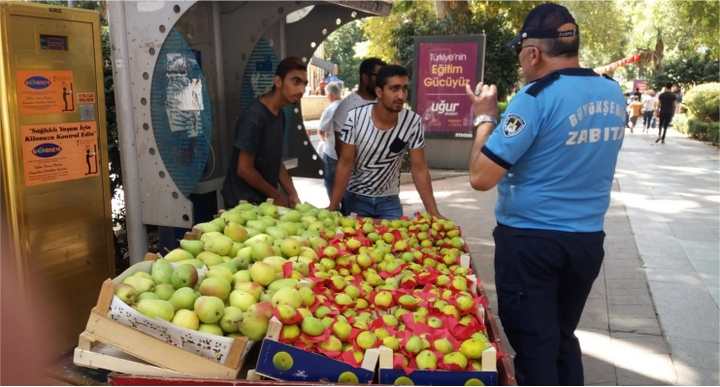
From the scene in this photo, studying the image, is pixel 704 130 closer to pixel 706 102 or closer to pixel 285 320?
pixel 706 102

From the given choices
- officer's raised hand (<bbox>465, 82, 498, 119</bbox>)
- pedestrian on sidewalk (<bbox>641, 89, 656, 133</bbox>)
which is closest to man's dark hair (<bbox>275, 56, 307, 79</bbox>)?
officer's raised hand (<bbox>465, 82, 498, 119</bbox>)

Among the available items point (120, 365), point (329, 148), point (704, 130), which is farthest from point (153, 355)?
point (704, 130)

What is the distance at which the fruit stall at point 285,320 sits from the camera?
215 centimetres

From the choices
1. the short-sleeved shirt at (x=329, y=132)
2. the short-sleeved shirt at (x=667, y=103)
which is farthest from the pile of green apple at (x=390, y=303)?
the short-sleeved shirt at (x=667, y=103)

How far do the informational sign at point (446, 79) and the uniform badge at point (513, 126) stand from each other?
899 cm

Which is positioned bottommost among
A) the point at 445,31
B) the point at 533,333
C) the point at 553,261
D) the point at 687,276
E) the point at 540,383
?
the point at 687,276

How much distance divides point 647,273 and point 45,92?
601 centimetres

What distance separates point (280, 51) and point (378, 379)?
15.0ft

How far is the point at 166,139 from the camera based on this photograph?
433cm

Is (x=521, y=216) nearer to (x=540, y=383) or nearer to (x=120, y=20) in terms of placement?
(x=540, y=383)

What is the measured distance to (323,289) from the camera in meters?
2.71

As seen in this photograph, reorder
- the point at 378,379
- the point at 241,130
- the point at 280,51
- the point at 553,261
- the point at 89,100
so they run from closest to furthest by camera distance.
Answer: the point at 378,379
the point at 553,261
the point at 89,100
the point at 241,130
the point at 280,51

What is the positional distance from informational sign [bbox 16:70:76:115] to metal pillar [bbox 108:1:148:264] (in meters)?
0.34

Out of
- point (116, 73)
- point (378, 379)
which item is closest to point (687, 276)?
point (378, 379)
